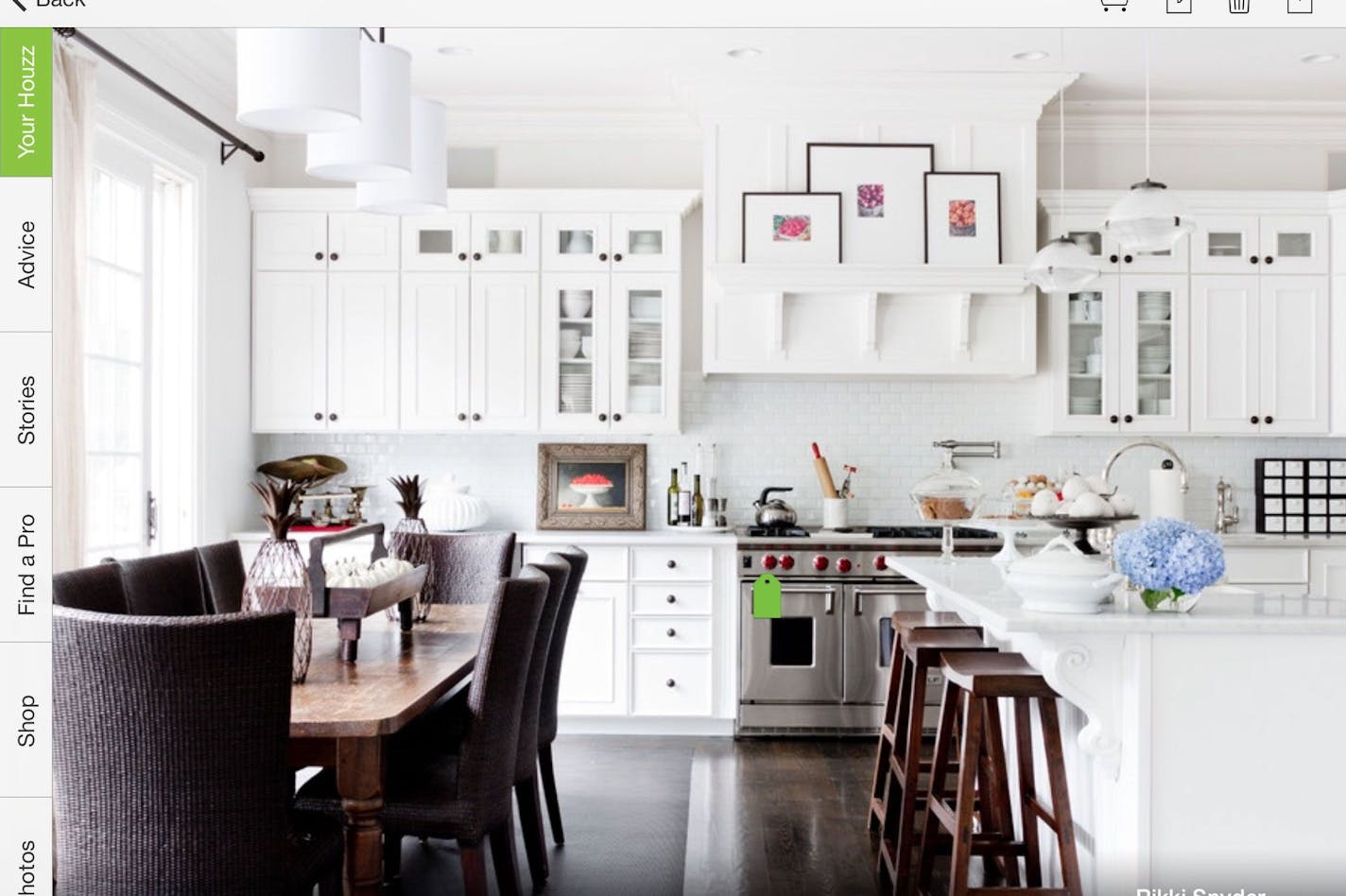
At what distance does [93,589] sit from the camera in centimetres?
242

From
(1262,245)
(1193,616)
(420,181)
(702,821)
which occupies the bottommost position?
(702,821)

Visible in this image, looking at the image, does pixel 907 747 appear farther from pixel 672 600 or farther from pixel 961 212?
pixel 961 212

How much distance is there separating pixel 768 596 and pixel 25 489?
3580 mm

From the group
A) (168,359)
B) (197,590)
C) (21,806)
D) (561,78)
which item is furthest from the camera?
(561,78)

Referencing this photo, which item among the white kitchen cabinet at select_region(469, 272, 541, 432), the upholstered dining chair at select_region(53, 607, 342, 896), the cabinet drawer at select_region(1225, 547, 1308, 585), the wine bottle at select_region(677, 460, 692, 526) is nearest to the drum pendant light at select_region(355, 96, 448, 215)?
the upholstered dining chair at select_region(53, 607, 342, 896)

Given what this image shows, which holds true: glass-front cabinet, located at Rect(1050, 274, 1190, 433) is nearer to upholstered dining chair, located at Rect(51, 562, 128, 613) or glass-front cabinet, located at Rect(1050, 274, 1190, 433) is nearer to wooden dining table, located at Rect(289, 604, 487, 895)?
wooden dining table, located at Rect(289, 604, 487, 895)

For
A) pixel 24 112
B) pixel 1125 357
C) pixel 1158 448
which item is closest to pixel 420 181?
pixel 24 112

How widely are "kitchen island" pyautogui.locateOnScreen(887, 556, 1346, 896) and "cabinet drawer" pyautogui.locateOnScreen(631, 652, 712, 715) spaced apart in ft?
8.66

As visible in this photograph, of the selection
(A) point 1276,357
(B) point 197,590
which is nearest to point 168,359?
(B) point 197,590

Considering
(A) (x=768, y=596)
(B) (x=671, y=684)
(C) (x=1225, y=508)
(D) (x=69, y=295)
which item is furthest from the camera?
(C) (x=1225, y=508)

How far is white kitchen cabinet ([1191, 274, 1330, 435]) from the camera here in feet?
16.0

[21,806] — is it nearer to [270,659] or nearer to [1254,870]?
[270,659]

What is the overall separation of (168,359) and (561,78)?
2.05 m

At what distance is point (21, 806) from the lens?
1270 mm
